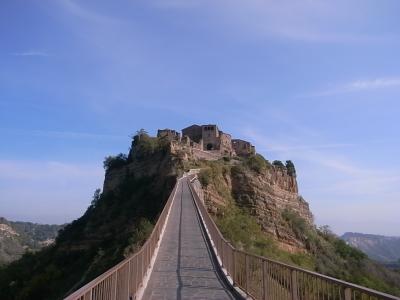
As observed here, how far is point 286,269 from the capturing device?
30.1ft

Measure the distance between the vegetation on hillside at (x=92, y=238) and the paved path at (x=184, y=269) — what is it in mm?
6633

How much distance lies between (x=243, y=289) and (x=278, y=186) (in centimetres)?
6648

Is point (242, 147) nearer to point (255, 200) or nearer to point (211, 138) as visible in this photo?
point (211, 138)

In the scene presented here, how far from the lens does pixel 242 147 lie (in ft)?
306

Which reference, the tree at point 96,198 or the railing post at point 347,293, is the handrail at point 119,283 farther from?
the tree at point 96,198

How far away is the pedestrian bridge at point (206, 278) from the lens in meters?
7.11

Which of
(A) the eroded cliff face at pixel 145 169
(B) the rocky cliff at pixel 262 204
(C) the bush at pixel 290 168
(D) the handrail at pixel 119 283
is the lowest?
(D) the handrail at pixel 119 283

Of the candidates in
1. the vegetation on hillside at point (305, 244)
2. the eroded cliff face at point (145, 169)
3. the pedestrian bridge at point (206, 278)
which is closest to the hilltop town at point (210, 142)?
the eroded cliff face at point (145, 169)

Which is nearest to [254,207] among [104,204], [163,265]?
[104,204]

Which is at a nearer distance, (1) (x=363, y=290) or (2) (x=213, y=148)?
(1) (x=363, y=290)

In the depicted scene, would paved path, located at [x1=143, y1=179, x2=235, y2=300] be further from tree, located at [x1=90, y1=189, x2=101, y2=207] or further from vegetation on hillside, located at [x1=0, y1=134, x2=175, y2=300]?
tree, located at [x1=90, y1=189, x2=101, y2=207]

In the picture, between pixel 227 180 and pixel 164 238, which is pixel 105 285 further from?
pixel 227 180

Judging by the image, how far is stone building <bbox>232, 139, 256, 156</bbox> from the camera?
91.1 m

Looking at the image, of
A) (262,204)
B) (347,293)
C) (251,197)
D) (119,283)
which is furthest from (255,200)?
(347,293)
